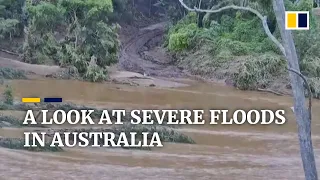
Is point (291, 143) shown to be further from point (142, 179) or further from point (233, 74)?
point (233, 74)

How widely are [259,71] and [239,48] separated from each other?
7.63 ft

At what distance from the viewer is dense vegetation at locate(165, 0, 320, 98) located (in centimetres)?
2131

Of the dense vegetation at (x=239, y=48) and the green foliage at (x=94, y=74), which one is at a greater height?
the dense vegetation at (x=239, y=48)

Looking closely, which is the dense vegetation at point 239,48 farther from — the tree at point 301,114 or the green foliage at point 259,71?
the tree at point 301,114

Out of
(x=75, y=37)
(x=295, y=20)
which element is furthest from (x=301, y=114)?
(x=75, y=37)

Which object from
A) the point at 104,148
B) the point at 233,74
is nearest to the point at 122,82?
the point at 233,74

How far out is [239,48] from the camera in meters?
23.7

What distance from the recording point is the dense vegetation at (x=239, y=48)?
21312mm

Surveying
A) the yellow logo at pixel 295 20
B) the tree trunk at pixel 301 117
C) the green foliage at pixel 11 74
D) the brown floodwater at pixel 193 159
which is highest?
the yellow logo at pixel 295 20

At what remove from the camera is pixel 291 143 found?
12516 millimetres

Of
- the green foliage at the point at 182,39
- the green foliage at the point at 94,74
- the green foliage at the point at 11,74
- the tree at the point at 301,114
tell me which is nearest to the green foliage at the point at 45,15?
the green foliage at the point at 11,74

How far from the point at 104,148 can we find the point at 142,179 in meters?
1.23

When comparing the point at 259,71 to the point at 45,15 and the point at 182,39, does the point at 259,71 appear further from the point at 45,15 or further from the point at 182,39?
the point at 45,15

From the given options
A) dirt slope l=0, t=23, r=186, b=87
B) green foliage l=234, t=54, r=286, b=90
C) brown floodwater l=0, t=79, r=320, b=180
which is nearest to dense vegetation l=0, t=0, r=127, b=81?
dirt slope l=0, t=23, r=186, b=87
